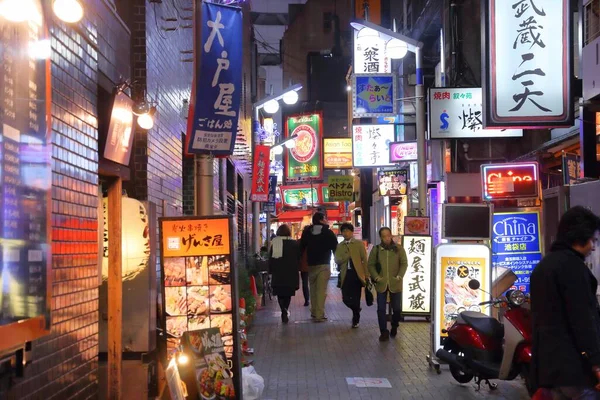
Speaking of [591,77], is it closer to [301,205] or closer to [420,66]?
[420,66]

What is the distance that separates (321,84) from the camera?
5962 centimetres

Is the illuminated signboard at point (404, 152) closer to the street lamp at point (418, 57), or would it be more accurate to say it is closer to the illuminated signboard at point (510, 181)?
the street lamp at point (418, 57)

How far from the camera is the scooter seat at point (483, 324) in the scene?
27.9ft

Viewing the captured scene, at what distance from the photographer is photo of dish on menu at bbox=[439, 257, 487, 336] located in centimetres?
1047

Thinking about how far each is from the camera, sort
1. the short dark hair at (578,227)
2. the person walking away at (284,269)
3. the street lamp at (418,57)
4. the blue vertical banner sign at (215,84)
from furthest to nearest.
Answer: the street lamp at (418,57) < the person walking away at (284,269) < the blue vertical banner sign at (215,84) < the short dark hair at (578,227)

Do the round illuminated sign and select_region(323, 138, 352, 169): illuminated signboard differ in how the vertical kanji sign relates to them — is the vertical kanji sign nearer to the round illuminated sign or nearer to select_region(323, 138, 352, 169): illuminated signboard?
select_region(323, 138, 352, 169): illuminated signboard

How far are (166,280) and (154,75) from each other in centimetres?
376

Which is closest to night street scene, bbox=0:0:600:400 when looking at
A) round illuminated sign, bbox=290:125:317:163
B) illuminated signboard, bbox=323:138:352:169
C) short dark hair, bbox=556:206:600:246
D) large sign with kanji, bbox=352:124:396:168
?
short dark hair, bbox=556:206:600:246

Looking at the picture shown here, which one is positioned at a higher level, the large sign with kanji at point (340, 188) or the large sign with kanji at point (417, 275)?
the large sign with kanji at point (340, 188)

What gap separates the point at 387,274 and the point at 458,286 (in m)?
2.95

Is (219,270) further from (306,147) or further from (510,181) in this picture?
(306,147)

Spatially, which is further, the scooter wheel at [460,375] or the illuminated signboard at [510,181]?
the illuminated signboard at [510,181]

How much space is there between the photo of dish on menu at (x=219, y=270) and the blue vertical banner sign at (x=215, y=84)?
157 cm

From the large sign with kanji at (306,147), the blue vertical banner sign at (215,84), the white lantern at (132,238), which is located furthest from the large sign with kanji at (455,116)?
the large sign with kanji at (306,147)
